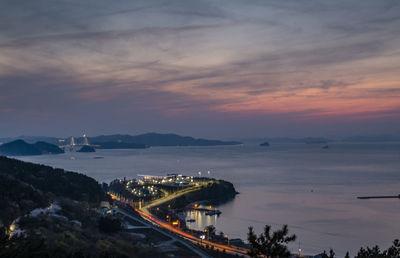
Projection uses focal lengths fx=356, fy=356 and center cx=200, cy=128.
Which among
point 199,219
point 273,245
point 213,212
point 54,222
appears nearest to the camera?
point 273,245

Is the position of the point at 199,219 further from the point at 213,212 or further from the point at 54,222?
the point at 54,222

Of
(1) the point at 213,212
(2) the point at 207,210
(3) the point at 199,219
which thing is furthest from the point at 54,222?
(2) the point at 207,210

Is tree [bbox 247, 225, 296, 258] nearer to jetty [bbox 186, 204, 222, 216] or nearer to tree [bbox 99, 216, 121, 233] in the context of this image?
tree [bbox 99, 216, 121, 233]

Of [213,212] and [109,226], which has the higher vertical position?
[109,226]

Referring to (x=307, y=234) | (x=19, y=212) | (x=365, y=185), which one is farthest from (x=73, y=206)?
(x=365, y=185)

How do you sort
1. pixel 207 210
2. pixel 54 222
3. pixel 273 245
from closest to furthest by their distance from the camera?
1. pixel 273 245
2. pixel 54 222
3. pixel 207 210

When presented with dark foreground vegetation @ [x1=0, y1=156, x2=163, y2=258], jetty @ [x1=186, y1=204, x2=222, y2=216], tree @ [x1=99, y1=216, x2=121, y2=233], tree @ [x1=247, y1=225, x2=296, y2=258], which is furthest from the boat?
tree @ [x1=247, y1=225, x2=296, y2=258]

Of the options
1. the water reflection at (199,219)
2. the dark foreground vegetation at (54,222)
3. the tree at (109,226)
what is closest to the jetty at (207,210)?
the water reflection at (199,219)

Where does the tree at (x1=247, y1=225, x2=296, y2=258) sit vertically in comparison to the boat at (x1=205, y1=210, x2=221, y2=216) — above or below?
above

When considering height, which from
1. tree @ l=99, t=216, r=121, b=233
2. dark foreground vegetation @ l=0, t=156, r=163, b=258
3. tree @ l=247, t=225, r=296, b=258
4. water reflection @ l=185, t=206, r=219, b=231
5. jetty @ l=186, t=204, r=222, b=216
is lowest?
water reflection @ l=185, t=206, r=219, b=231

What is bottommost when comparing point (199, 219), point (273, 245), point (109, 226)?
point (199, 219)

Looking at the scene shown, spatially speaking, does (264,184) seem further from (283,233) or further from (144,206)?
(283,233)
